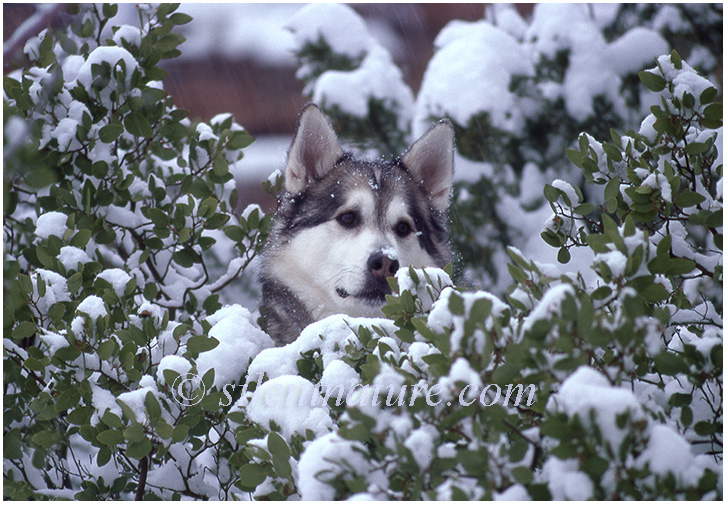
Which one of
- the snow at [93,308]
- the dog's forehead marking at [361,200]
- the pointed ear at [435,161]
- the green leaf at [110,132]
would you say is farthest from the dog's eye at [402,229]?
the snow at [93,308]

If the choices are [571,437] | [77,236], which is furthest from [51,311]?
[571,437]

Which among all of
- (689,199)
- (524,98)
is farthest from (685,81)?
(524,98)

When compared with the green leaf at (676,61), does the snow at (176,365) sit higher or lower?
lower

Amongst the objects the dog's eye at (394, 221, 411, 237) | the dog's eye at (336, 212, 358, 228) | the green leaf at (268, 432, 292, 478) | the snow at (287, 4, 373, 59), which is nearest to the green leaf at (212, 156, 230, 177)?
the dog's eye at (336, 212, 358, 228)

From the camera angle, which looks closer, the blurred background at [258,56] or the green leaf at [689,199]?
the green leaf at [689,199]

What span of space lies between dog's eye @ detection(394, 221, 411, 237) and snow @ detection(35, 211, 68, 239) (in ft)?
5.50

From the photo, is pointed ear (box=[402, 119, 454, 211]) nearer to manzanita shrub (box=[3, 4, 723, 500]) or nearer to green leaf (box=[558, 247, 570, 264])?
manzanita shrub (box=[3, 4, 723, 500])

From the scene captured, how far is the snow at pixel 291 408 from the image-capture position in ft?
5.66

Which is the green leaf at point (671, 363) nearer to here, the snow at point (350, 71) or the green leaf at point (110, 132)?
the green leaf at point (110, 132)

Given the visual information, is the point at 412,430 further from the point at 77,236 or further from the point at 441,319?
the point at 77,236

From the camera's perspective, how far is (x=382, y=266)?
9.98 ft

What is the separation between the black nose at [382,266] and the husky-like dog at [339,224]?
39mm

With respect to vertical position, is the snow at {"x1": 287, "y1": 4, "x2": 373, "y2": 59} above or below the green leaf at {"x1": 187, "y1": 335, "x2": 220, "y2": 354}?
above

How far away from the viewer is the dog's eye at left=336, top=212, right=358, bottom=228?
11.2ft
